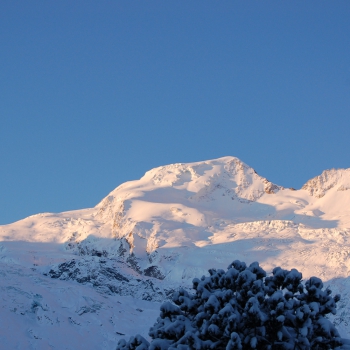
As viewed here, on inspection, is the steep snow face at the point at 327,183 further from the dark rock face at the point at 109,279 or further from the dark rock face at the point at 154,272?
the dark rock face at the point at 109,279

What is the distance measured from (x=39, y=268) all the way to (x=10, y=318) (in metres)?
23.6

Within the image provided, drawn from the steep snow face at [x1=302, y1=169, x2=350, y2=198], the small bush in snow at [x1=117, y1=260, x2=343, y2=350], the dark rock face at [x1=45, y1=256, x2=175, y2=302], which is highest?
the steep snow face at [x1=302, y1=169, x2=350, y2=198]

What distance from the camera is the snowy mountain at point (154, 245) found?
61.1m

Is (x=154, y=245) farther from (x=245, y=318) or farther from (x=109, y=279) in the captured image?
(x=245, y=318)

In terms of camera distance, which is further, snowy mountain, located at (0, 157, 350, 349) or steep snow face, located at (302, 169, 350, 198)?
steep snow face, located at (302, 169, 350, 198)

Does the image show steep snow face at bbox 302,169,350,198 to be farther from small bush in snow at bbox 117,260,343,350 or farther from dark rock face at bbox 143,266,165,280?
small bush in snow at bbox 117,260,343,350

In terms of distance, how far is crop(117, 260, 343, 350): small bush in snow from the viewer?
26516mm

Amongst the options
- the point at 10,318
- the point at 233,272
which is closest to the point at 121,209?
the point at 10,318

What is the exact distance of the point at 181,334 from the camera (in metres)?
27.8

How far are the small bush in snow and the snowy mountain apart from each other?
86.1ft

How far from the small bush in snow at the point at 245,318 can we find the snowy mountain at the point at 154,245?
26.2 metres

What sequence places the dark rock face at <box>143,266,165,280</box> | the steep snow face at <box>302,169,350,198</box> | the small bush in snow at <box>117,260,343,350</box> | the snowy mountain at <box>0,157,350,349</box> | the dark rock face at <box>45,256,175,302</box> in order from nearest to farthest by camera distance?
the small bush in snow at <box>117,260,343,350</box> < the snowy mountain at <box>0,157,350,349</box> < the dark rock face at <box>45,256,175,302</box> < the dark rock face at <box>143,266,165,280</box> < the steep snow face at <box>302,169,350,198</box>

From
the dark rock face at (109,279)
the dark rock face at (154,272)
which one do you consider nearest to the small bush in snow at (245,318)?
the dark rock face at (109,279)

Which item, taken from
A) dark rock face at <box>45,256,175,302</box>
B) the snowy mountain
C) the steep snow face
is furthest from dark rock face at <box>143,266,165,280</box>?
the steep snow face
